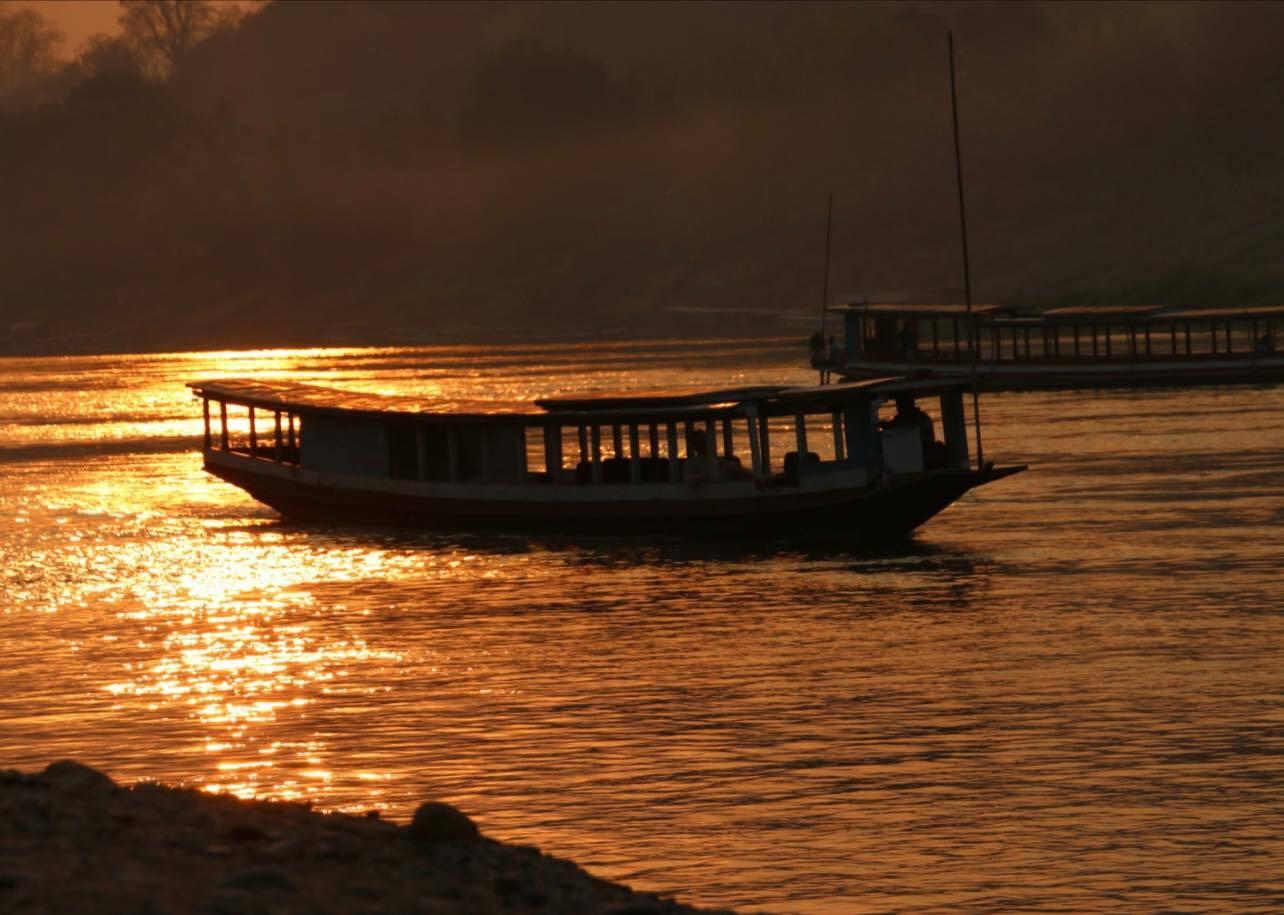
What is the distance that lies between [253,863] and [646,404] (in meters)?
31.3

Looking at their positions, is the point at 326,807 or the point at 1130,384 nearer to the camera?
the point at 326,807

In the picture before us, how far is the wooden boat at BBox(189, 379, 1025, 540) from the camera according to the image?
4559 cm

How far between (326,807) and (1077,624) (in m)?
15.3

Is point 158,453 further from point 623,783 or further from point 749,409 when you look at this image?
point 623,783

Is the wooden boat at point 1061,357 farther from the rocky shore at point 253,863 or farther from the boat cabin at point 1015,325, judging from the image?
the rocky shore at point 253,863

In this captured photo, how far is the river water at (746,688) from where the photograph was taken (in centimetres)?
2105

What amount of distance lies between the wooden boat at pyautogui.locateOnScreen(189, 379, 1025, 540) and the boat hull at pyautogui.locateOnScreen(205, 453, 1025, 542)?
0.03 metres

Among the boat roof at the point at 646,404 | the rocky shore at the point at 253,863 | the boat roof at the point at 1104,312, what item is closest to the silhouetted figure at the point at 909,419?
the boat roof at the point at 646,404

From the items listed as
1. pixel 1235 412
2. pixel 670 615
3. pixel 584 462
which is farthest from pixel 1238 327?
pixel 670 615

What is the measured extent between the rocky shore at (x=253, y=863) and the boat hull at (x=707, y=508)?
27.4m

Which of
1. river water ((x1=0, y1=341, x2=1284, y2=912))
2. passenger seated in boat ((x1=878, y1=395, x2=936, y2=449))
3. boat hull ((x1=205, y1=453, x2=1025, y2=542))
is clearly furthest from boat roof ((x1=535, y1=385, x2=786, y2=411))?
river water ((x1=0, y1=341, x2=1284, y2=912))

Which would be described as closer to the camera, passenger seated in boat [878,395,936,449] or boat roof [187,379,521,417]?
passenger seated in boat [878,395,936,449]

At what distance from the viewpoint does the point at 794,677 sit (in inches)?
1193

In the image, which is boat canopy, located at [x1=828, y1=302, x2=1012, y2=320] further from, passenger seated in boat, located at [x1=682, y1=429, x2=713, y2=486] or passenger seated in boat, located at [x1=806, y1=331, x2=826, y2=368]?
passenger seated in boat, located at [x1=682, y1=429, x2=713, y2=486]
